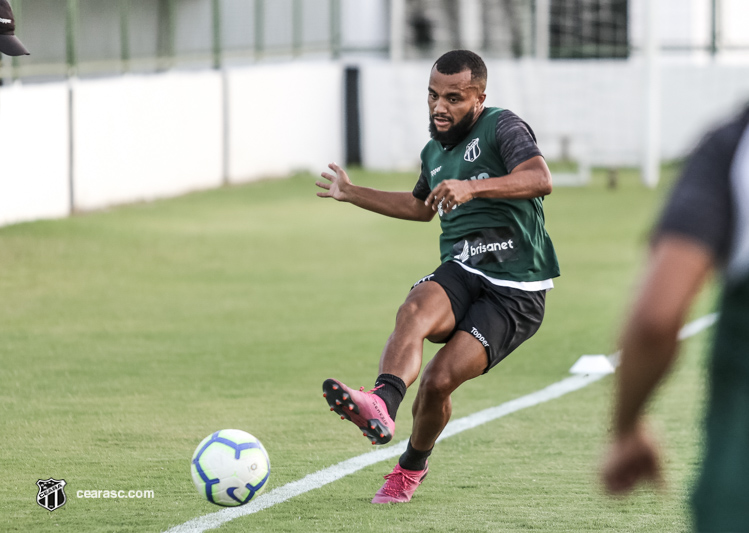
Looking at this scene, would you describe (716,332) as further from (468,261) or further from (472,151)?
(472,151)

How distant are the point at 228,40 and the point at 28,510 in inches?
747

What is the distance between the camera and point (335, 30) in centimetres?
2739

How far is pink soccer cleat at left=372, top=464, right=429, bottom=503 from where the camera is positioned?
5.54 meters

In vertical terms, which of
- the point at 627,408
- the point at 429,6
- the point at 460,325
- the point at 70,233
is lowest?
the point at 70,233

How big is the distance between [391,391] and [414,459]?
0.74 m

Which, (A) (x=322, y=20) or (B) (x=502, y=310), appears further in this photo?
(A) (x=322, y=20)

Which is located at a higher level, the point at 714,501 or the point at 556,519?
the point at 714,501

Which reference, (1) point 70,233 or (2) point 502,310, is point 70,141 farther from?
(2) point 502,310

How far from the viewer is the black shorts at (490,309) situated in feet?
17.5

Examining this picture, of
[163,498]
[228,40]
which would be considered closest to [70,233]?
[228,40]

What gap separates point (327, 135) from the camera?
26391mm

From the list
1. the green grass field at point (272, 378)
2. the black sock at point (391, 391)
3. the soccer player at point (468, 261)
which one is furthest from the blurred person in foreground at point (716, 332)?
the soccer player at point (468, 261)

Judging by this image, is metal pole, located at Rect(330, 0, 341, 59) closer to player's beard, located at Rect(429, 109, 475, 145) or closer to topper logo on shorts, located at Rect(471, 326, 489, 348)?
player's beard, located at Rect(429, 109, 475, 145)

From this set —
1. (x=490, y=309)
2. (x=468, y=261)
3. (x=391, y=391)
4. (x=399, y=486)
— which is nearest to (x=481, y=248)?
(x=468, y=261)
